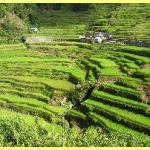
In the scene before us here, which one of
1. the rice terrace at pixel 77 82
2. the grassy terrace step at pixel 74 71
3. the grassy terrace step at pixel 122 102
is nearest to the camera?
the rice terrace at pixel 77 82

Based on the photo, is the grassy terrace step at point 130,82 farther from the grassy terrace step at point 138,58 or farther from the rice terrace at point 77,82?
the grassy terrace step at point 138,58

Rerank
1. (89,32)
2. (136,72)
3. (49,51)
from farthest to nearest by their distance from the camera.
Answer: (89,32)
(49,51)
(136,72)

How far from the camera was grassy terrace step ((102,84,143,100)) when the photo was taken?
32.0m

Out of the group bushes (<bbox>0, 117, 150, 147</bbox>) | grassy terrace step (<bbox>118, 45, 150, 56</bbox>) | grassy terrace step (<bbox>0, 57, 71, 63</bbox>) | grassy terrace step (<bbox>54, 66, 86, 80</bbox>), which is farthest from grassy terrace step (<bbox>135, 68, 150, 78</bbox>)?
grassy terrace step (<bbox>0, 57, 71, 63</bbox>)

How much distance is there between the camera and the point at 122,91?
33.0 metres

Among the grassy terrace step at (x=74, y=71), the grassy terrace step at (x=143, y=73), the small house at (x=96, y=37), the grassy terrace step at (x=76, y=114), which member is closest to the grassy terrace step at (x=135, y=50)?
the grassy terrace step at (x=74, y=71)

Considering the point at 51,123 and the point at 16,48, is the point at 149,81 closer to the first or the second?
the point at 51,123

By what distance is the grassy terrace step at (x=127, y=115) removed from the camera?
28.5m

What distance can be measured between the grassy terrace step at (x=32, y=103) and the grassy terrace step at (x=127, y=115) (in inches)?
94.8

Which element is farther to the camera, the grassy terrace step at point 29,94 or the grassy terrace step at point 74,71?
the grassy terrace step at point 74,71

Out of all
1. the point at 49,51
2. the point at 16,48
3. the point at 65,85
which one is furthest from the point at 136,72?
the point at 16,48

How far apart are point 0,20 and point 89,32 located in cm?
1250

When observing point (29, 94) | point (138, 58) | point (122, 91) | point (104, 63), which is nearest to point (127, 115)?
point (122, 91)

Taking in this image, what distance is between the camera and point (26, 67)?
42000mm
